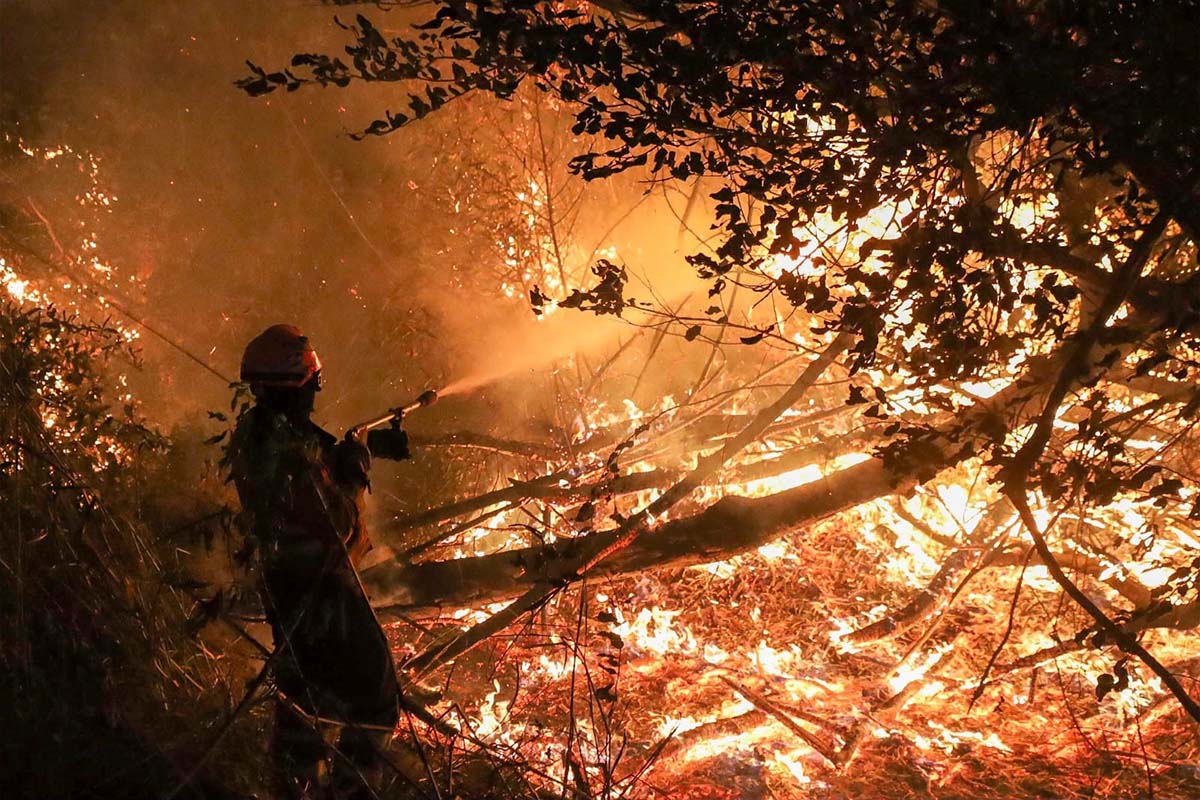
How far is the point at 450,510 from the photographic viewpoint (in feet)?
22.9

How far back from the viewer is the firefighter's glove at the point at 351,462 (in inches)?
163

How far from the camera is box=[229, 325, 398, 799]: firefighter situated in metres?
3.70

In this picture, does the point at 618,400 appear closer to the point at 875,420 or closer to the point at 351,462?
the point at 875,420

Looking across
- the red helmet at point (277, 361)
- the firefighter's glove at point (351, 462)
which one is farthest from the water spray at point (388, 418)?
the red helmet at point (277, 361)

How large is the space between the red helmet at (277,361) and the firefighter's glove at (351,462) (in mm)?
383

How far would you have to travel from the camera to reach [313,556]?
399 centimetres

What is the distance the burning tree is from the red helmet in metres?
1.05

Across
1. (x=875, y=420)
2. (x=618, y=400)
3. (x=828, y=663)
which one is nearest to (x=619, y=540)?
(x=875, y=420)

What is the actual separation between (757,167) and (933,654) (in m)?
5.09

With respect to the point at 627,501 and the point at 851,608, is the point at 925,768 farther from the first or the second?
the point at 627,501

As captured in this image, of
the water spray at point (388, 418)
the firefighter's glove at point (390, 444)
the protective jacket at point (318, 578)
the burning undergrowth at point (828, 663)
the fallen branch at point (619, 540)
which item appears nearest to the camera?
the protective jacket at point (318, 578)

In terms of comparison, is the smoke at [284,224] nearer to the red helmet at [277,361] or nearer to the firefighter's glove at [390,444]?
the firefighter's glove at [390,444]

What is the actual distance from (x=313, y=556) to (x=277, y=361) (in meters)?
0.90

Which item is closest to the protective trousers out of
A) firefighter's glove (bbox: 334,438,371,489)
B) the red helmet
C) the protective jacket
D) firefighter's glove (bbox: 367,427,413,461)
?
the protective jacket
